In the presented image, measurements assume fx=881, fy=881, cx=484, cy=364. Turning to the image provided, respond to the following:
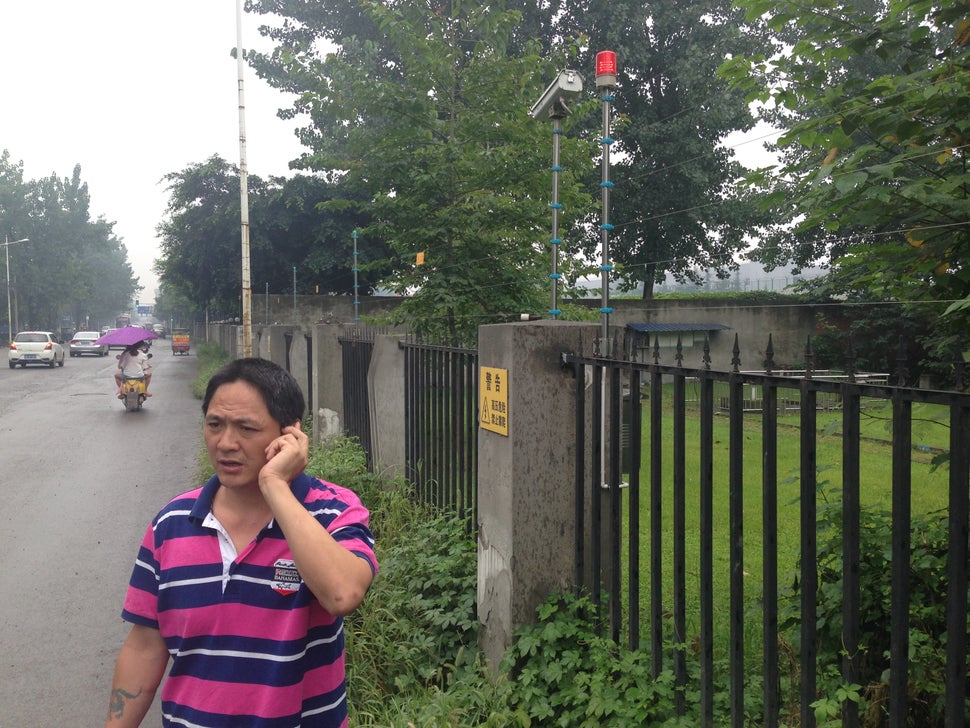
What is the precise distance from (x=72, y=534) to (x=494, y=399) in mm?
5477

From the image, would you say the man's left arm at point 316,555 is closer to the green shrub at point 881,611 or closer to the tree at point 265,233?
the green shrub at point 881,611

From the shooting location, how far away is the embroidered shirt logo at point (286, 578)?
2.16m

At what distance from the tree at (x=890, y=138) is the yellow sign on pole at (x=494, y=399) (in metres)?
1.48

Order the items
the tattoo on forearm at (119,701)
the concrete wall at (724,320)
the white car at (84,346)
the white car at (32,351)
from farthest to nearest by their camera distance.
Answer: the white car at (84,346) < the white car at (32,351) < the concrete wall at (724,320) < the tattoo on forearm at (119,701)

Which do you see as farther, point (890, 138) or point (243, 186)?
point (243, 186)

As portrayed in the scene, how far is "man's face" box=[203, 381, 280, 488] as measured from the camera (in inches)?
89.9

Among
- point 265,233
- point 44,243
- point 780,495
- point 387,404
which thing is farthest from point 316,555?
point 44,243

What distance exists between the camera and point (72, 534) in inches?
318

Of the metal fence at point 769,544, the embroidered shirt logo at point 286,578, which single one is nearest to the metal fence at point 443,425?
the metal fence at point 769,544

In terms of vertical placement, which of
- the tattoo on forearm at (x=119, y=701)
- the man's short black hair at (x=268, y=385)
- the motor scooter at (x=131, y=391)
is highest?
the man's short black hair at (x=268, y=385)

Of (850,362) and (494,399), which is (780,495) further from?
(850,362)

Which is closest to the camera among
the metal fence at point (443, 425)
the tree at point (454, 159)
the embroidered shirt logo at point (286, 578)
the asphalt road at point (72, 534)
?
the embroidered shirt logo at point (286, 578)

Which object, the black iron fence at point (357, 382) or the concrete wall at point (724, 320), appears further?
the concrete wall at point (724, 320)

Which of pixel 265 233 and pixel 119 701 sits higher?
pixel 265 233
